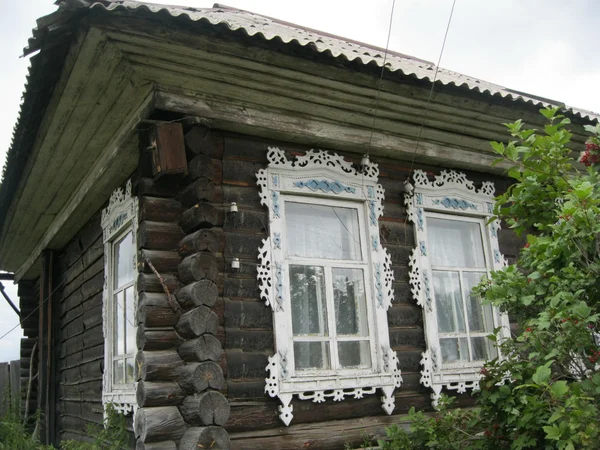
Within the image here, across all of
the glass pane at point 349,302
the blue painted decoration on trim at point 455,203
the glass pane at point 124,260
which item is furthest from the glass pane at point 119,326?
the blue painted decoration on trim at point 455,203

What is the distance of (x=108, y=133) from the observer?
5051 mm

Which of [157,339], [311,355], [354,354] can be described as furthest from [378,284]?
[157,339]

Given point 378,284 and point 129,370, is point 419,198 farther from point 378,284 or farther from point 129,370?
point 129,370

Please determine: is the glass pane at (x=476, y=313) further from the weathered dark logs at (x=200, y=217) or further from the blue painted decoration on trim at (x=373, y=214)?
the weathered dark logs at (x=200, y=217)

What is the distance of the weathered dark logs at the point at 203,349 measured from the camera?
3854 millimetres

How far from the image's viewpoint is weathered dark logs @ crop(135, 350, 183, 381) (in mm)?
3908

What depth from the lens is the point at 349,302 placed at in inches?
192

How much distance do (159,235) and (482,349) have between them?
9.83 feet

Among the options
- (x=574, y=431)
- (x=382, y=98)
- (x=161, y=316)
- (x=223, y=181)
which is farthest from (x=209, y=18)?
(x=574, y=431)

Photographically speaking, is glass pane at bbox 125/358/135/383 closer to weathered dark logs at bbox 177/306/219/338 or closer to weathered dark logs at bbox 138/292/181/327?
weathered dark logs at bbox 138/292/181/327

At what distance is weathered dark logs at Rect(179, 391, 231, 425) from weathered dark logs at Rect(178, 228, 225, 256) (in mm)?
932

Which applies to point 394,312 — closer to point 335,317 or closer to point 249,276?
point 335,317

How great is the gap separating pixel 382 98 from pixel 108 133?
88.1 inches

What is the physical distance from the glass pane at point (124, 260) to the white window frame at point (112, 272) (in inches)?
2.0
